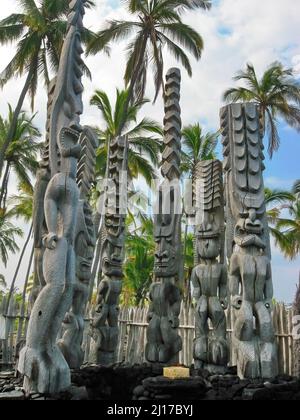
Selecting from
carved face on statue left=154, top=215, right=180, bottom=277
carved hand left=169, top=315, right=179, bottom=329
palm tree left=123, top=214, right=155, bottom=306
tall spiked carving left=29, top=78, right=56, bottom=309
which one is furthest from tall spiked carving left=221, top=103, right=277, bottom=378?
palm tree left=123, top=214, right=155, bottom=306

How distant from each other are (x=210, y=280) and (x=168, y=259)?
117 centimetres

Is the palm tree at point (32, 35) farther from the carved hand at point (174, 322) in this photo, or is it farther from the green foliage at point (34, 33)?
the carved hand at point (174, 322)

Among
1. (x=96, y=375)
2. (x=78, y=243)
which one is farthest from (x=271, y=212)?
(x=96, y=375)

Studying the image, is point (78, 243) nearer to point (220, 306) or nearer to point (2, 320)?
point (220, 306)

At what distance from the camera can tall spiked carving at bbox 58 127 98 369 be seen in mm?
7492

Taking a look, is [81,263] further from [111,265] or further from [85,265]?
[111,265]

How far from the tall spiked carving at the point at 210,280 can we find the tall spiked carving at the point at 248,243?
80 centimetres

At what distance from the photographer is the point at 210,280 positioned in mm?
7996

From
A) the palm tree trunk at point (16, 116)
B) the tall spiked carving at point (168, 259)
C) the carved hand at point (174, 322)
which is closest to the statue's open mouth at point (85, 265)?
the tall spiked carving at point (168, 259)

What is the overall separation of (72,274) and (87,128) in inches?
216

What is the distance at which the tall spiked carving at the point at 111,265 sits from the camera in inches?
343

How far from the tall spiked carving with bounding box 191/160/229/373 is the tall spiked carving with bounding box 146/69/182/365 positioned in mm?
618

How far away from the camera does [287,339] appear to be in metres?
8.91

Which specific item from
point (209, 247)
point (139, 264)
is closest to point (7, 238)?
point (139, 264)
